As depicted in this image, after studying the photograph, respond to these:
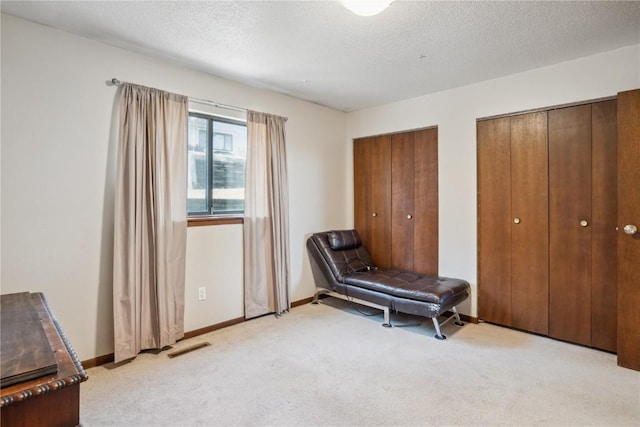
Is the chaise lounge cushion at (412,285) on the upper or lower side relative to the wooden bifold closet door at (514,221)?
lower

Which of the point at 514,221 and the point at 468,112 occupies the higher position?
the point at 468,112

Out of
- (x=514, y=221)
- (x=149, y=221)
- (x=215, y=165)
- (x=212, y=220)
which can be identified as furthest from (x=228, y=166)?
(x=514, y=221)

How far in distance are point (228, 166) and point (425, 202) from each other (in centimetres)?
222

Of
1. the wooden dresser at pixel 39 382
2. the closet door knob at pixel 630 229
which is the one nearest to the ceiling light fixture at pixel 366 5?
the wooden dresser at pixel 39 382

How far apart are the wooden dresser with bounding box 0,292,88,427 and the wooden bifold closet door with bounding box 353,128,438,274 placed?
11.3 feet

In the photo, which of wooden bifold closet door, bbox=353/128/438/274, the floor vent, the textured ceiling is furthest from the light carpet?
the textured ceiling

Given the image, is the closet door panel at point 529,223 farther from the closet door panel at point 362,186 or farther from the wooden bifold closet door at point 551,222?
the closet door panel at point 362,186

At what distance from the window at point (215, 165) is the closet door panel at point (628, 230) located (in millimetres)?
3184

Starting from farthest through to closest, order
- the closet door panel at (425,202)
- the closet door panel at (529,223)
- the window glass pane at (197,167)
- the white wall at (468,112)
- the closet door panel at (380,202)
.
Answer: the closet door panel at (380,202), the closet door panel at (425,202), the window glass pane at (197,167), the closet door panel at (529,223), the white wall at (468,112)

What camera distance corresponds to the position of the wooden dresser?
2.72ft

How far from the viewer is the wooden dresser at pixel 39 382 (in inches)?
32.7

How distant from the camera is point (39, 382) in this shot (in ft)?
2.88

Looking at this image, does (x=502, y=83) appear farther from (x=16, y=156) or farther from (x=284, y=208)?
(x=16, y=156)

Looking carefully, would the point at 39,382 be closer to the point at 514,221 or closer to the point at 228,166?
the point at 228,166
